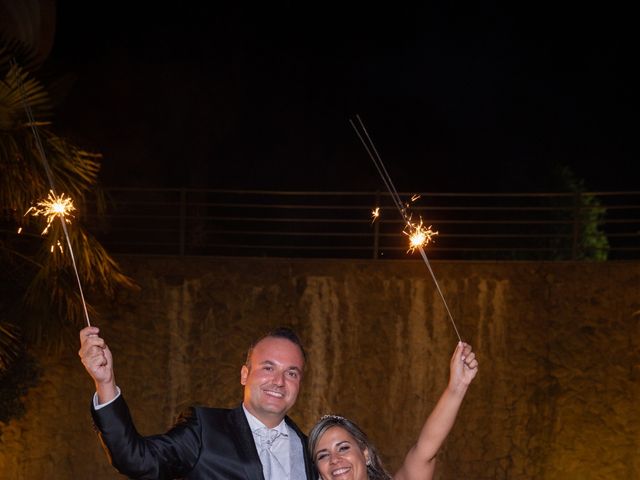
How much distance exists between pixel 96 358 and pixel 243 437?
2.24 ft

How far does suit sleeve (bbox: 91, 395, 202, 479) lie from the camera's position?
3.07 m

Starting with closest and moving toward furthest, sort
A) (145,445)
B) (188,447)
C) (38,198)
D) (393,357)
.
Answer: (145,445)
(188,447)
(38,198)
(393,357)

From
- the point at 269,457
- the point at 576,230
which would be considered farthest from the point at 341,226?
the point at 269,457

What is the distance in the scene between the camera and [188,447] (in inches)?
130

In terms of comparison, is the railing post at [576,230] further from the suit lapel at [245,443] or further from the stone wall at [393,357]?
the suit lapel at [245,443]

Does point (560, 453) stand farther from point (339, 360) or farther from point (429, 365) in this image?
point (339, 360)

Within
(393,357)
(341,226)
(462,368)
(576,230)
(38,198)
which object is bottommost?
(462,368)

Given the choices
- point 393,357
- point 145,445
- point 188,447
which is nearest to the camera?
point 145,445

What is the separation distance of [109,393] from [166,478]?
1.27 feet

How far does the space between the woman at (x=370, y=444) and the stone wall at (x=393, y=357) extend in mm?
6812

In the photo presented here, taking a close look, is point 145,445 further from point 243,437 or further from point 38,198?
point 38,198

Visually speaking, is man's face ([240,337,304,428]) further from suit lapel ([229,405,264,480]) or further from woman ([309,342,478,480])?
woman ([309,342,478,480])

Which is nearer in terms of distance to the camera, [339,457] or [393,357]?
[339,457]

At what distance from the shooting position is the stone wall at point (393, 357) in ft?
33.6
